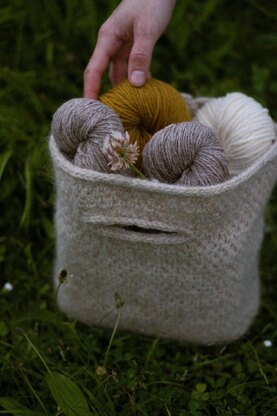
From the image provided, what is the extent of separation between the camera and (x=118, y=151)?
2.68 feet

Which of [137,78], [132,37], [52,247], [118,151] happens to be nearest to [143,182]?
[118,151]

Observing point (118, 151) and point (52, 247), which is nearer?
point (118, 151)

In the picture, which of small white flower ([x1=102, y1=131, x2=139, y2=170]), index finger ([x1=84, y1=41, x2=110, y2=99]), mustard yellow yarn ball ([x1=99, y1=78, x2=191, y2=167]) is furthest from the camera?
index finger ([x1=84, y1=41, x2=110, y2=99])

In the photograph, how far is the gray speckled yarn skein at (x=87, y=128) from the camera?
86 centimetres

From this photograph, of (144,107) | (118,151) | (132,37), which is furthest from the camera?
(132,37)

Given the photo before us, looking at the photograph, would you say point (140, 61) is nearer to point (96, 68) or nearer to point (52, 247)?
point (96, 68)

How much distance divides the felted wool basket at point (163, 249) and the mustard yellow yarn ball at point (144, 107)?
103mm

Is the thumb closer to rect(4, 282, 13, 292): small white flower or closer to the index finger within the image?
the index finger

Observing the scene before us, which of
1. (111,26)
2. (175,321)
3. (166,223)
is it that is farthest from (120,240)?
(111,26)

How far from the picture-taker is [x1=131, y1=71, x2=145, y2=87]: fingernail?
0.95 m

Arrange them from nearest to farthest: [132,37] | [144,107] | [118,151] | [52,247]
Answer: [118,151] → [144,107] → [132,37] → [52,247]

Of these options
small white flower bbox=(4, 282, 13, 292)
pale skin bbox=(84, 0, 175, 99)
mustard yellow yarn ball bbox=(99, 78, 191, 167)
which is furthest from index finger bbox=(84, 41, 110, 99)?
small white flower bbox=(4, 282, 13, 292)

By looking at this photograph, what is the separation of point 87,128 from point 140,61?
0.17 m

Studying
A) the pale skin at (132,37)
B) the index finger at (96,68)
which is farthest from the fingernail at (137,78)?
the index finger at (96,68)
